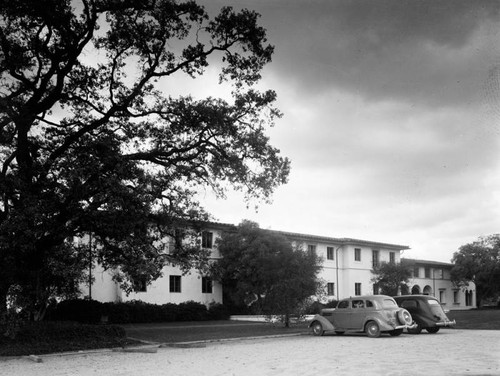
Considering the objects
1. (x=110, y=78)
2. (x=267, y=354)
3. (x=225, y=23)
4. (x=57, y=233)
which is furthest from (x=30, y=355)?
(x=225, y=23)

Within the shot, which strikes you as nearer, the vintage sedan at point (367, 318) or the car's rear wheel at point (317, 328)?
the vintage sedan at point (367, 318)

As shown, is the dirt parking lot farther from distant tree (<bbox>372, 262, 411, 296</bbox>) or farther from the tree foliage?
distant tree (<bbox>372, 262, 411, 296</bbox>)

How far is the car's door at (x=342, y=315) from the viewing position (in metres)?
23.8

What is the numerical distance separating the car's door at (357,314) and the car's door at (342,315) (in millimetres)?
203

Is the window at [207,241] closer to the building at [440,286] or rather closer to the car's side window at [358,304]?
the car's side window at [358,304]

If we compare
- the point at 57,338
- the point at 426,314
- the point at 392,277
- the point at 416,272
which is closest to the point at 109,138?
the point at 57,338

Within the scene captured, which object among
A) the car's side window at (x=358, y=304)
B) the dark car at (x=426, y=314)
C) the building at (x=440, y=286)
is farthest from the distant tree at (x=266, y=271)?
the building at (x=440, y=286)

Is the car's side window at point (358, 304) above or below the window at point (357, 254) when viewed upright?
below

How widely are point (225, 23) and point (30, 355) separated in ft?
43.2

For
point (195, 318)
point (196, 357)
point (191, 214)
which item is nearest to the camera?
point (196, 357)

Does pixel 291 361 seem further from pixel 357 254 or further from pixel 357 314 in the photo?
pixel 357 254

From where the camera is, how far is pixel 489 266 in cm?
6012

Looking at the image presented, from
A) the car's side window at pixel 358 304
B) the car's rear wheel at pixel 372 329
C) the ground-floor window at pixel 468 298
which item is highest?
the car's side window at pixel 358 304

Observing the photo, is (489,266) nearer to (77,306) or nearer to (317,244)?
(317,244)
